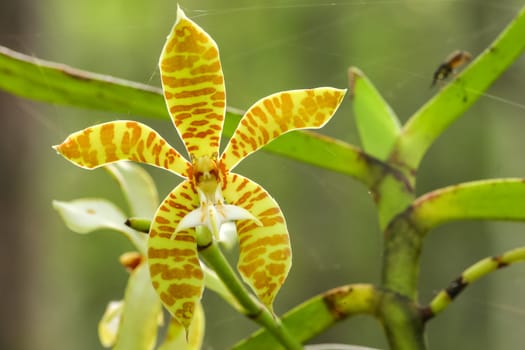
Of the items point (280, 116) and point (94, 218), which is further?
point (94, 218)

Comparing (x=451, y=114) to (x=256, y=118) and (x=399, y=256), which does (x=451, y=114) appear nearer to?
(x=399, y=256)

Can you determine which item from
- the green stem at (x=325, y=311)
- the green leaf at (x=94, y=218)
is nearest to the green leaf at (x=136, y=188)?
the green leaf at (x=94, y=218)

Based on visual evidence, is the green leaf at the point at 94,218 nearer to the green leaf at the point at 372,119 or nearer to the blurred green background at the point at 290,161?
the green leaf at the point at 372,119

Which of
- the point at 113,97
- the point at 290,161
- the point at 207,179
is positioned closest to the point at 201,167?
the point at 207,179

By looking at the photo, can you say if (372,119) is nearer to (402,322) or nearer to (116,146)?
(402,322)

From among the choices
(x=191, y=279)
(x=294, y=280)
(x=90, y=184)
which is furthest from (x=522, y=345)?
(x=191, y=279)

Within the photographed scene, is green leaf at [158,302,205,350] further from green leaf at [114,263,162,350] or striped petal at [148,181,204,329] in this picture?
striped petal at [148,181,204,329]
